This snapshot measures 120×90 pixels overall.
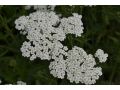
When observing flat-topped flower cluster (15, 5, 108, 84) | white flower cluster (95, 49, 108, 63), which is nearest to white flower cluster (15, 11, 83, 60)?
flat-topped flower cluster (15, 5, 108, 84)

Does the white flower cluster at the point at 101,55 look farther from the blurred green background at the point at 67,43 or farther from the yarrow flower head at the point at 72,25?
the yarrow flower head at the point at 72,25

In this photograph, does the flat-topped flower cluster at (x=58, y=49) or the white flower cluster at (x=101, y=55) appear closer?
the flat-topped flower cluster at (x=58, y=49)

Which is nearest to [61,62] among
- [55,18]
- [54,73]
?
[54,73]

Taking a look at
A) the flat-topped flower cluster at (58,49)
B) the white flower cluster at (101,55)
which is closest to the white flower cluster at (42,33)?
the flat-topped flower cluster at (58,49)

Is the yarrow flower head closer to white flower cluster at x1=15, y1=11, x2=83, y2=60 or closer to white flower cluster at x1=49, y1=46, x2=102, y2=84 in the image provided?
white flower cluster at x1=15, y1=11, x2=83, y2=60

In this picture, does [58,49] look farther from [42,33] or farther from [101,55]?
[101,55]

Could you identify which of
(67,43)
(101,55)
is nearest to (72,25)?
(67,43)

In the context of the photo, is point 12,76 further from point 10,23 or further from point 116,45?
point 116,45
